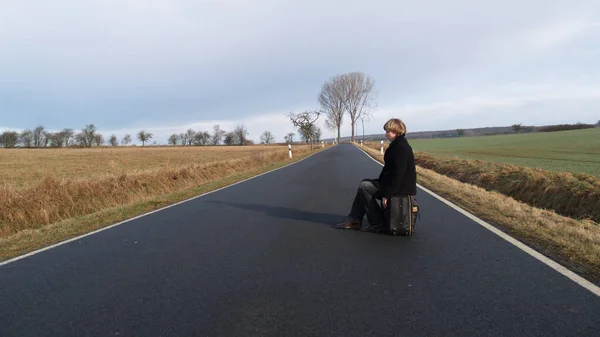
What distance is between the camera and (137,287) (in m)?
3.88

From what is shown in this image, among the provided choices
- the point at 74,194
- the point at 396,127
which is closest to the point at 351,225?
the point at 396,127

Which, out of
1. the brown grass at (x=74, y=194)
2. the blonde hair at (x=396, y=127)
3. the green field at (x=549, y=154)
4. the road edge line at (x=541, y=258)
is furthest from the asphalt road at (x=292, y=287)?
the green field at (x=549, y=154)

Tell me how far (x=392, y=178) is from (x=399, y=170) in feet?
0.52

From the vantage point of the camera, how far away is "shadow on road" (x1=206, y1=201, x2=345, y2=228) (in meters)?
7.00

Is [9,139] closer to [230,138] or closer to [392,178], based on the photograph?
[230,138]

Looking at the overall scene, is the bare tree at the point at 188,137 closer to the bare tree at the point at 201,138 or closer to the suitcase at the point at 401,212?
the bare tree at the point at 201,138

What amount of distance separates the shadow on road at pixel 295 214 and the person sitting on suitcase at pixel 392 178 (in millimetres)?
843

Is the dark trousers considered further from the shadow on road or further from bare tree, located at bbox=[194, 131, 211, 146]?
bare tree, located at bbox=[194, 131, 211, 146]

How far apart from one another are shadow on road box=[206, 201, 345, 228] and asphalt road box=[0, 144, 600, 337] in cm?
74

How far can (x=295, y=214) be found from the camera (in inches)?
301

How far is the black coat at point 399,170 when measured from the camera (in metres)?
5.52

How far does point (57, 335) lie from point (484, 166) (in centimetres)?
1846

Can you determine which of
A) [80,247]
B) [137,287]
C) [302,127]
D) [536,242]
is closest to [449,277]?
[536,242]

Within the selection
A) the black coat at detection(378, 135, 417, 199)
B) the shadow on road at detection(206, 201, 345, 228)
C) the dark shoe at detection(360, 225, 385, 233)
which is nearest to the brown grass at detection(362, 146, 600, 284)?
the black coat at detection(378, 135, 417, 199)
